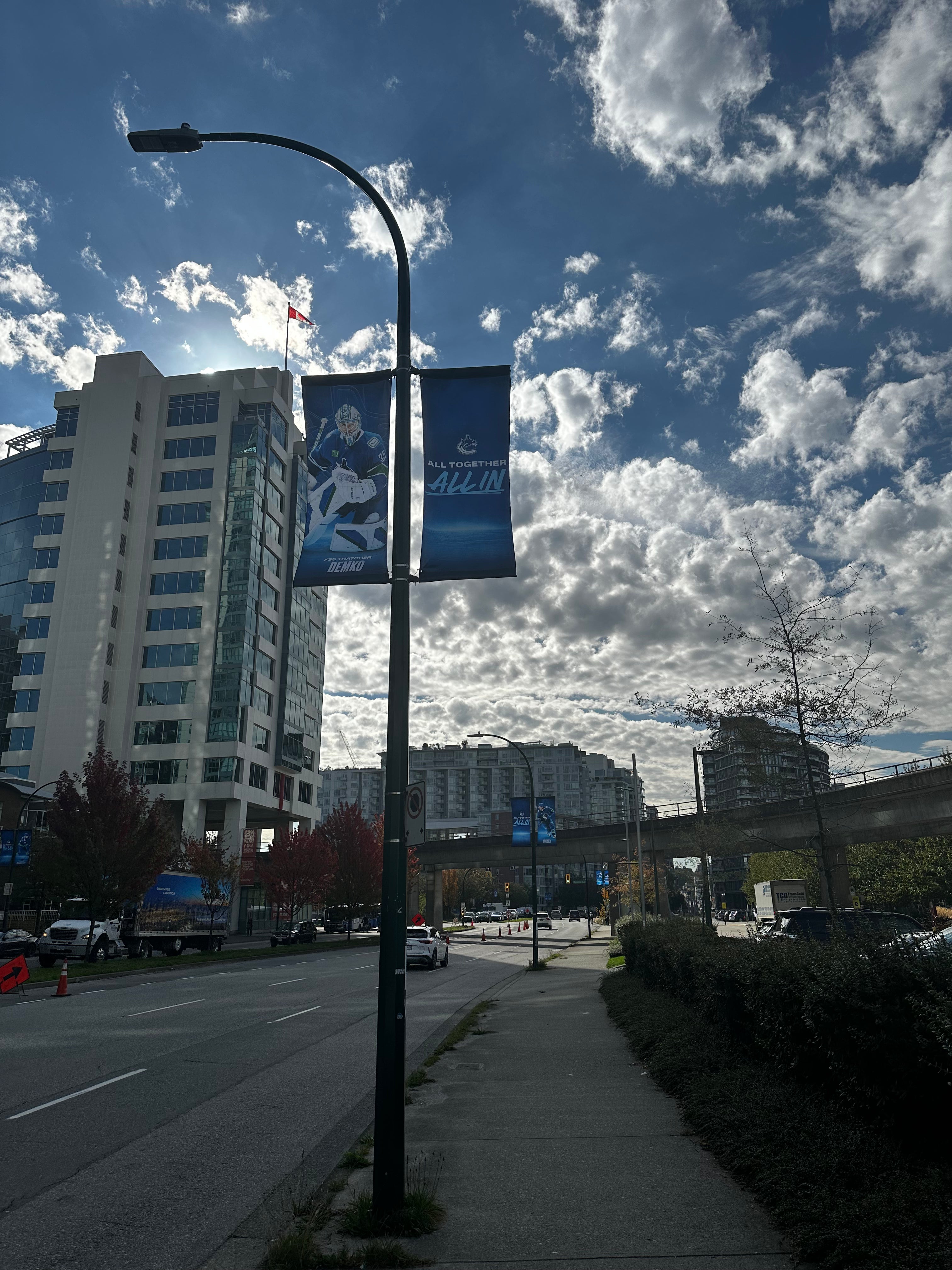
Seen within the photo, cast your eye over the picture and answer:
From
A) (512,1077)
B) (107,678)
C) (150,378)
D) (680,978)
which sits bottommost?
(512,1077)

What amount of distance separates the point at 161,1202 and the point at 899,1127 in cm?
533

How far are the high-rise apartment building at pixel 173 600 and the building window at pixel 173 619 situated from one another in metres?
0.13

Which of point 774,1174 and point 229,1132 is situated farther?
point 229,1132

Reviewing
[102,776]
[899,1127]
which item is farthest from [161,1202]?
[102,776]

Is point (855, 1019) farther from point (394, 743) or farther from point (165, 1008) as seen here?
point (165, 1008)

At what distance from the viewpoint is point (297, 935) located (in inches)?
2345

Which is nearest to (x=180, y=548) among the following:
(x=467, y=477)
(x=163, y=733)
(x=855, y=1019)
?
(x=163, y=733)

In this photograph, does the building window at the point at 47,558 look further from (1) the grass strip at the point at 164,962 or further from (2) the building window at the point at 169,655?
(1) the grass strip at the point at 164,962

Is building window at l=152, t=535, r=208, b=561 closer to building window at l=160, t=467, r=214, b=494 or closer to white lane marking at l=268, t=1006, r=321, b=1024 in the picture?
building window at l=160, t=467, r=214, b=494

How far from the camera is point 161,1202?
21.4 feet

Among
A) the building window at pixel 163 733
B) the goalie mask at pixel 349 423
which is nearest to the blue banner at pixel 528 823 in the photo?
the goalie mask at pixel 349 423

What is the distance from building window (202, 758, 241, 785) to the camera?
72.0 m

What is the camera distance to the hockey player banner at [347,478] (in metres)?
7.63

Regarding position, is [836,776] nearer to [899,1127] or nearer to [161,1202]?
[899,1127]
